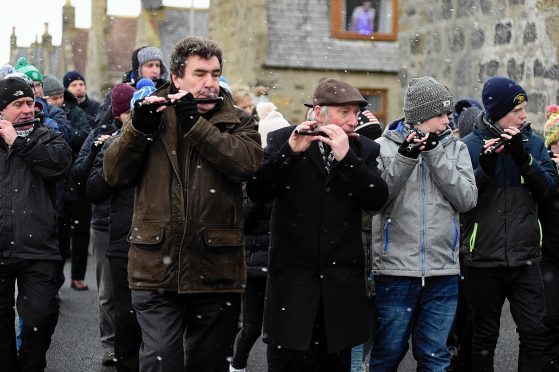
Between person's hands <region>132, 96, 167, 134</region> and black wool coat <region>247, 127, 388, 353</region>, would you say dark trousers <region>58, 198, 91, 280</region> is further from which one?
person's hands <region>132, 96, 167, 134</region>

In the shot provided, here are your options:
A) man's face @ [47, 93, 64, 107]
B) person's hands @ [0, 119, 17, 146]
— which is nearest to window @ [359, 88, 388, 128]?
man's face @ [47, 93, 64, 107]

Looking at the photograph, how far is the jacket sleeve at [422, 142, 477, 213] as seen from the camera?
19.2 feet

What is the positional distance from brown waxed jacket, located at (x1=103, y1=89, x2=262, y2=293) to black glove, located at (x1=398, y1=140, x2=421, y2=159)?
928 millimetres

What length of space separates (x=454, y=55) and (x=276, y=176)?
7.68m

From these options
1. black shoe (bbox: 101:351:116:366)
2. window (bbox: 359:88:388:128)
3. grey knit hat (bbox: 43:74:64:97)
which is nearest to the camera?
black shoe (bbox: 101:351:116:366)

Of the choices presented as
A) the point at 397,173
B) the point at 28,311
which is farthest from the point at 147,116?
the point at 28,311

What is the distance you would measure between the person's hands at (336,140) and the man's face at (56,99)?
634 cm

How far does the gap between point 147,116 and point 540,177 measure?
269 centimetres

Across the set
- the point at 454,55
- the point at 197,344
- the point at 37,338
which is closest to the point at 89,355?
the point at 37,338

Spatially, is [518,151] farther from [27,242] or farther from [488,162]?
[27,242]

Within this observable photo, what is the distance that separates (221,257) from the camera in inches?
206

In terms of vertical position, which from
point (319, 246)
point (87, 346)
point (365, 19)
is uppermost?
point (365, 19)

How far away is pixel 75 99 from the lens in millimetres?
11539

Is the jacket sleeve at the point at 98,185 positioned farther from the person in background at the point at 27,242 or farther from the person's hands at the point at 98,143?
the person in background at the point at 27,242
